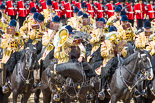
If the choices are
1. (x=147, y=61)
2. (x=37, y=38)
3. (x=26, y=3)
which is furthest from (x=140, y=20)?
(x=147, y=61)

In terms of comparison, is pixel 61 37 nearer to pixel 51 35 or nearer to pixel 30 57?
pixel 30 57

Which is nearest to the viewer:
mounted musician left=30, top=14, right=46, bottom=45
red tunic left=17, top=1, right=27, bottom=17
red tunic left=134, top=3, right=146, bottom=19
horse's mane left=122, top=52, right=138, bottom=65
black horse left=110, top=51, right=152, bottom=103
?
black horse left=110, top=51, right=152, bottom=103

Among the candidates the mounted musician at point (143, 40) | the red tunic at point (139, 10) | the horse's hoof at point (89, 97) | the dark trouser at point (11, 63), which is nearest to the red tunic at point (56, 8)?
the red tunic at point (139, 10)

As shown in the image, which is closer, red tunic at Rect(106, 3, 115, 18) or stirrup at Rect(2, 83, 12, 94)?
stirrup at Rect(2, 83, 12, 94)

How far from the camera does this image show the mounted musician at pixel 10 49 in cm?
1459

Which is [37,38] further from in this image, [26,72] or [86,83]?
[86,83]

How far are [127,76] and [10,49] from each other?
3.50 metres

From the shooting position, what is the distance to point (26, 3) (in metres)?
23.2

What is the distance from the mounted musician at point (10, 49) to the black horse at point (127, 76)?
293 centimetres

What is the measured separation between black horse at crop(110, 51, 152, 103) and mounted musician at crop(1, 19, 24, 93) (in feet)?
9.61

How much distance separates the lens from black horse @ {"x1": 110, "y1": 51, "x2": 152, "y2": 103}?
1253 centimetres

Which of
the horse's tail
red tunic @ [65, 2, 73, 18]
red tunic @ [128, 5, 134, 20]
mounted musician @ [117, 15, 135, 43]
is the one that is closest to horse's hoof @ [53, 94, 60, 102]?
the horse's tail

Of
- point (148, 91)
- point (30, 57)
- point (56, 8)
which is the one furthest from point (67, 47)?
point (56, 8)

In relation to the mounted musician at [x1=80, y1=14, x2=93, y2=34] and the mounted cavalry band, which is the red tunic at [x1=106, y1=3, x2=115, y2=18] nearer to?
the mounted cavalry band
